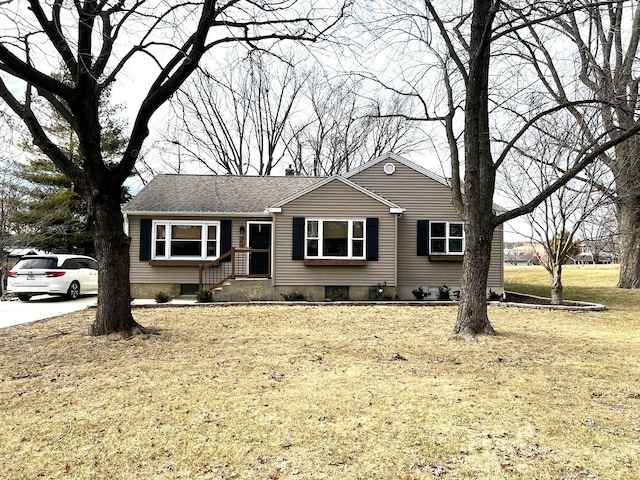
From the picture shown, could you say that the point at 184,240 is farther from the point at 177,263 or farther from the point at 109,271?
the point at 109,271

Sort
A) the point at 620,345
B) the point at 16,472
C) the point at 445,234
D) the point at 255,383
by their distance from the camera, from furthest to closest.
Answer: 1. the point at 445,234
2. the point at 620,345
3. the point at 255,383
4. the point at 16,472

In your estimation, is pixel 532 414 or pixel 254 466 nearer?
pixel 254 466

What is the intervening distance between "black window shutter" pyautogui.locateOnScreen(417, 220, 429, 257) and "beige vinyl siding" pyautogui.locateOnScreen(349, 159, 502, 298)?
0.15 m

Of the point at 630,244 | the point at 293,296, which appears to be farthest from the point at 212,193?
the point at 630,244

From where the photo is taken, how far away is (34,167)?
23.2m

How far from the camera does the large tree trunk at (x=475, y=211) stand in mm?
7762

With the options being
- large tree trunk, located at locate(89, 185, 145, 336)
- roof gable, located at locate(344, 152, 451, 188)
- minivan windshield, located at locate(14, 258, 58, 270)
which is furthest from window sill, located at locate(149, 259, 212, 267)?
Result: large tree trunk, located at locate(89, 185, 145, 336)

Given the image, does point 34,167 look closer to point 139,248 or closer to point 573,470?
point 139,248

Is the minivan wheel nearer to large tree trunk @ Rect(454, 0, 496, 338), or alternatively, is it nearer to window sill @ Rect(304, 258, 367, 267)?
window sill @ Rect(304, 258, 367, 267)

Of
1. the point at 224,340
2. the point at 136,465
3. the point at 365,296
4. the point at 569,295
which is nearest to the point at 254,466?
the point at 136,465

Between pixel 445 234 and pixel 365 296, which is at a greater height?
pixel 445 234

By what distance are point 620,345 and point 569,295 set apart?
31.4 feet

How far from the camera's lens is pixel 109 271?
757cm

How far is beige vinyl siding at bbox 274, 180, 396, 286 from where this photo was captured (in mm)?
13992
